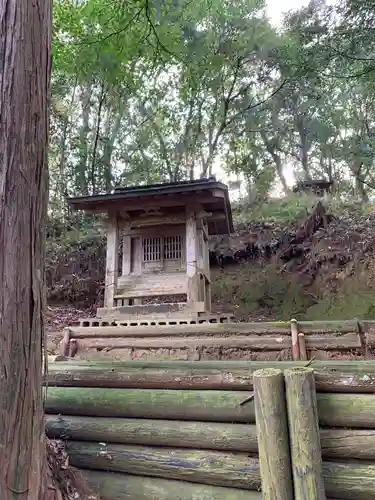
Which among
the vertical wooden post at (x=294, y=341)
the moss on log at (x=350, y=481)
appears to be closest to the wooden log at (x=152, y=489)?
the moss on log at (x=350, y=481)

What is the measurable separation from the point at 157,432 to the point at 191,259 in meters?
5.93

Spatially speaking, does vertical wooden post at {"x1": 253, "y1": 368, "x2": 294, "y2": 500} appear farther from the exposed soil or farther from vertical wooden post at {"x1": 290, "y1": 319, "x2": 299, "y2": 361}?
the exposed soil

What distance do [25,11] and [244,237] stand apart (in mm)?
15493

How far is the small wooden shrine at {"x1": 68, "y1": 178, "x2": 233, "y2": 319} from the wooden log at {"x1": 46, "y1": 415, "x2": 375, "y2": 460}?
509 cm

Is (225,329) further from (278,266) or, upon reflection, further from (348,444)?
(278,266)

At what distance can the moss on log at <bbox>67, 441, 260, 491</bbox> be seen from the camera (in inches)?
119

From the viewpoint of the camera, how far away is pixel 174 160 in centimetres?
2241

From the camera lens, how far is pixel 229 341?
6695 millimetres

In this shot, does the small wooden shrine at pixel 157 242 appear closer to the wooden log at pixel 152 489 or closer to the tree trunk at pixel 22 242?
the wooden log at pixel 152 489

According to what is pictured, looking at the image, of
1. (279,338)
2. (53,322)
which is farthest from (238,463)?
(53,322)

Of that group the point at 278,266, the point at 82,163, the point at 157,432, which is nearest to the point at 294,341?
the point at 157,432

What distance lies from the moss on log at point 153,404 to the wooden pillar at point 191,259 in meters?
5.06

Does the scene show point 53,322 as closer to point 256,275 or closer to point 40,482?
point 256,275

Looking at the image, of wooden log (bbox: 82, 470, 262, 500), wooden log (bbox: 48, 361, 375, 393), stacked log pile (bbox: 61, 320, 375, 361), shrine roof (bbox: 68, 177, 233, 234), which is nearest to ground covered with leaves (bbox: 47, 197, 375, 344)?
shrine roof (bbox: 68, 177, 233, 234)
